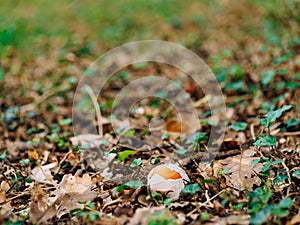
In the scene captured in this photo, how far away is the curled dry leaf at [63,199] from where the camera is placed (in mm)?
1723

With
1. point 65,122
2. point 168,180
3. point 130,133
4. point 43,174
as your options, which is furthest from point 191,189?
point 65,122

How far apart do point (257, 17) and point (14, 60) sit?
2459 mm

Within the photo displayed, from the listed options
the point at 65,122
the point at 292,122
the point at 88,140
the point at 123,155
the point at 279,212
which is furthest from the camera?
the point at 65,122

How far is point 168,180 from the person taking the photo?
184 centimetres

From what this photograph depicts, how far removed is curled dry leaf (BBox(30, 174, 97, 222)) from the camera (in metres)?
1.72

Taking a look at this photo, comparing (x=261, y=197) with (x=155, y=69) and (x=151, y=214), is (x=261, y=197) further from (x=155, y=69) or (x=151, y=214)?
(x=155, y=69)

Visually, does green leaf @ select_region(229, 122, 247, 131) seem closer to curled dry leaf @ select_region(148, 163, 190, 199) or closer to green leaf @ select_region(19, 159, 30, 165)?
curled dry leaf @ select_region(148, 163, 190, 199)

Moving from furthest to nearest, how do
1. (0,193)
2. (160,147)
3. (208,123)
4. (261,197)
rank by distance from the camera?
(208,123)
(160,147)
(0,193)
(261,197)

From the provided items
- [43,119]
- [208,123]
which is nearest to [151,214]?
[208,123]

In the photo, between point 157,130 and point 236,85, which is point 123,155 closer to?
point 157,130

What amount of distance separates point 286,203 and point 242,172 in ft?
1.18

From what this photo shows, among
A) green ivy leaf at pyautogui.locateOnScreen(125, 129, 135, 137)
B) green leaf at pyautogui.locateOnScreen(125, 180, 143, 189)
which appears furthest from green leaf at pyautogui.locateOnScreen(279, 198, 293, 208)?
green ivy leaf at pyautogui.locateOnScreen(125, 129, 135, 137)

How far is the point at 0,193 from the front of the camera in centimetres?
189

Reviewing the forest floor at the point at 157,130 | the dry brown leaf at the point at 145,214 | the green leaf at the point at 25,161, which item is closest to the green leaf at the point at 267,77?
the forest floor at the point at 157,130
